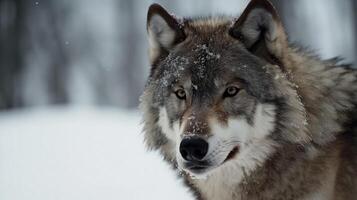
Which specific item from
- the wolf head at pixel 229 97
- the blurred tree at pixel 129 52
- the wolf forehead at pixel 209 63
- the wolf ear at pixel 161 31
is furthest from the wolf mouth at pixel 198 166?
the blurred tree at pixel 129 52

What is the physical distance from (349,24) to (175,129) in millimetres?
11660

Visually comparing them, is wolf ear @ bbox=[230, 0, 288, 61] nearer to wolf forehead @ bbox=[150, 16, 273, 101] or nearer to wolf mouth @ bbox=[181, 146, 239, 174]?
wolf forehead @ bbox=[150, 16, 273, 101]

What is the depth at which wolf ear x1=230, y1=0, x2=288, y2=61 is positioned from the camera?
382 cm

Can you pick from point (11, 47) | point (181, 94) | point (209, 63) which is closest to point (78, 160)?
point (181, 94)

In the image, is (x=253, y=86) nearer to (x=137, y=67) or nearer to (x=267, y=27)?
(x=267, y=27)

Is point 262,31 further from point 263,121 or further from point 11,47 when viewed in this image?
point 11,47

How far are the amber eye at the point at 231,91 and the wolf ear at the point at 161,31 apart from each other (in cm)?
59

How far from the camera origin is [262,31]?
3918 millimetres

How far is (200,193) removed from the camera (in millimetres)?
4125

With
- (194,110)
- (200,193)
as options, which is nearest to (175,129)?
(194,110)

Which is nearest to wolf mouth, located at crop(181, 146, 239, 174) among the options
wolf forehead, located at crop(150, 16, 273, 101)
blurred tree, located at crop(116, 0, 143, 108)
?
wolf forehead, located at crop(150, 16, 273, 101)

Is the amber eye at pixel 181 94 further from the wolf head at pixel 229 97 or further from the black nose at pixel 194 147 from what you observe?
the black nose at pixel 194 147

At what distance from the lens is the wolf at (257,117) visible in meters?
3.68

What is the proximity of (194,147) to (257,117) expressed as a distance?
0.48 meters
